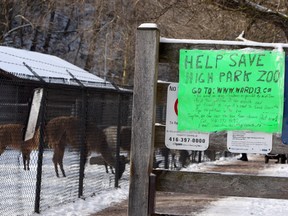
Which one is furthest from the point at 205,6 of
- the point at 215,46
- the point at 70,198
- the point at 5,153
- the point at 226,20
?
the point at 215,46

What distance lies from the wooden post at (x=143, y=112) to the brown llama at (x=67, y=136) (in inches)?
216

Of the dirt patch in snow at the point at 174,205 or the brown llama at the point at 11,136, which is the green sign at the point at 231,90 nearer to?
the brown llama at the point at 11,136

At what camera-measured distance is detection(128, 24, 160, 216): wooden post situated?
469 cm

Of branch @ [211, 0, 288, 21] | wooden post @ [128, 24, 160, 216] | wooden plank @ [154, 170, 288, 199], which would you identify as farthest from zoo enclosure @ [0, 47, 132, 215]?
wooden plank @ [154, 170, 288, 199]

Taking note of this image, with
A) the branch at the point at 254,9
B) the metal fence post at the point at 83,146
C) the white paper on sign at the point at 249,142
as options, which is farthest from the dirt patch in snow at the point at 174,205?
the white paper on sign at the point at 249,142

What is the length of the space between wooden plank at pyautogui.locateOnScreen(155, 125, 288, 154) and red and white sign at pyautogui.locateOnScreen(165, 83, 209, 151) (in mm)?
51

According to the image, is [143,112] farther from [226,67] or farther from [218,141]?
[226,67]

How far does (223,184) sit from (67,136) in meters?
6.79

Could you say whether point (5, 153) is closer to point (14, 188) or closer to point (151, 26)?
point (14, 188)

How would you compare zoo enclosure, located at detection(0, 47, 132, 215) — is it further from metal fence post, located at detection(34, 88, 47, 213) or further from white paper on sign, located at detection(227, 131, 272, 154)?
white paper on sign, located at detection(227, 131, 272, 154)

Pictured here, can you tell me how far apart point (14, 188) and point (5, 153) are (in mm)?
661

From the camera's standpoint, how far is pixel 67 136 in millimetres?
11188

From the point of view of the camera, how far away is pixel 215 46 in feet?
15.6

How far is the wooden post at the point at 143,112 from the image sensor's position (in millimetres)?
4688
